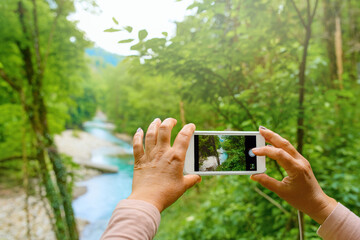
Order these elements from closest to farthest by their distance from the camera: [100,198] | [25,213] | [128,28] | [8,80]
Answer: [128,28], [8,80], [25,213], [100,198]

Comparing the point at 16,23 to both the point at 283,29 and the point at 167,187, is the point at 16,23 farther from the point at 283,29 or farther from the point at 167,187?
the point at 167,187

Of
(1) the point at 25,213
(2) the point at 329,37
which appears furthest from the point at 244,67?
(1) the point at 25,213

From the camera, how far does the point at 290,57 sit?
1.00 metres

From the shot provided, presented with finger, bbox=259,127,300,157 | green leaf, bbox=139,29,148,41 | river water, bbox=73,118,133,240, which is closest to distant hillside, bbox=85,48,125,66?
green leaf, bbox=139,29,148,41

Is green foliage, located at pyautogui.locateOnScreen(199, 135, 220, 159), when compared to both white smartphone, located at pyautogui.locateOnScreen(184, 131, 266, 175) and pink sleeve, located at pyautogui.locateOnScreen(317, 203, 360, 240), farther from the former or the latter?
pink sleeve, located at pyautogui.locateOnScreen(317, 203, 360, 240)

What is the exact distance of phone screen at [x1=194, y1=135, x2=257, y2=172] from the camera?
1.68 ft

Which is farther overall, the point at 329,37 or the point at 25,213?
the point at 25,213

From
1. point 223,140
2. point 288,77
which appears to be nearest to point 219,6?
point 288,77

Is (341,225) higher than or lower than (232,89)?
lower

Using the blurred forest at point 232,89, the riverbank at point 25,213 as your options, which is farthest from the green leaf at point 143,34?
the riverbank at point 25,213

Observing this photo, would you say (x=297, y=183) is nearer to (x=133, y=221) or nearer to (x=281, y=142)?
(x=281, y=142)

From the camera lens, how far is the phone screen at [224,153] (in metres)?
0.51

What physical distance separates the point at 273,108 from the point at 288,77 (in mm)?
189

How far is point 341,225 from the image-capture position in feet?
1.40
